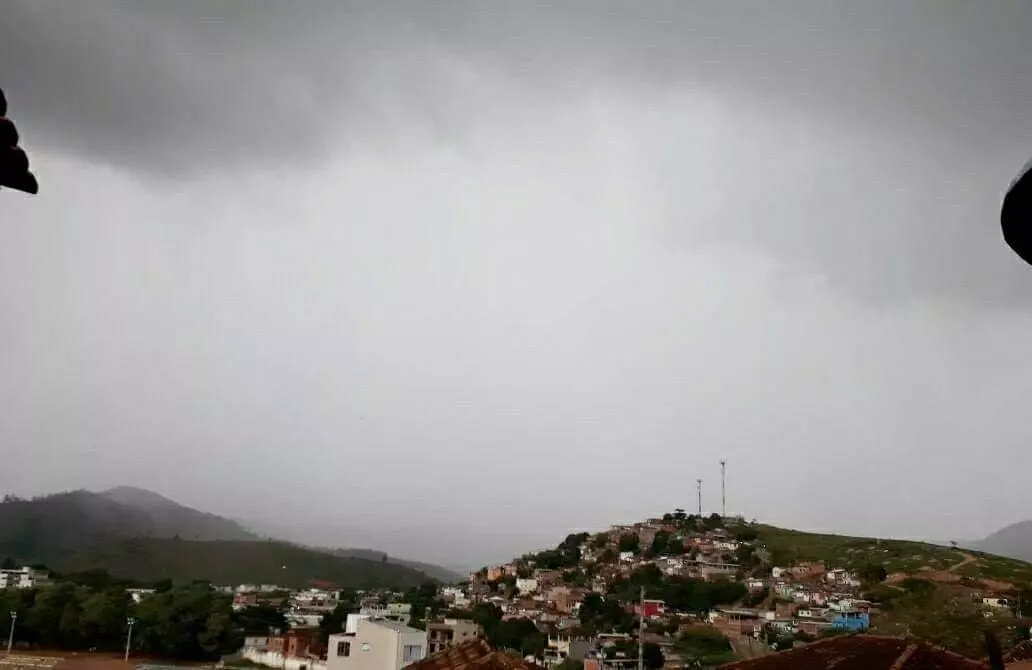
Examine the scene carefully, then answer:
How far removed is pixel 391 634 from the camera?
12.6m

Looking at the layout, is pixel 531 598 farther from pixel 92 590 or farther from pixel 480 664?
pixel 480 664

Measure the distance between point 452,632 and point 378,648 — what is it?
7.17 metres

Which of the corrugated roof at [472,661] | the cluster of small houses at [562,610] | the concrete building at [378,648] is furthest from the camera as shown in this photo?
the cluster of small houses at [562,610]

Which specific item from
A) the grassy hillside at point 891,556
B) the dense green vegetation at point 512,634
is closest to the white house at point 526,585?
the dense green vegetation at point 512,634

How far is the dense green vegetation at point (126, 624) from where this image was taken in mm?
20703

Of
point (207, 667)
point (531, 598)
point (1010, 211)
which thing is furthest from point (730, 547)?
point (1010, 211)

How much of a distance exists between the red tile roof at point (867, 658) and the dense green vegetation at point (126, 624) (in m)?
16.9

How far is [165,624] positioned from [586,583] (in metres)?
20.4

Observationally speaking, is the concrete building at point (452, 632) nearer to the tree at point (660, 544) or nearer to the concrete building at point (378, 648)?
the concrete building at point (378, 648)

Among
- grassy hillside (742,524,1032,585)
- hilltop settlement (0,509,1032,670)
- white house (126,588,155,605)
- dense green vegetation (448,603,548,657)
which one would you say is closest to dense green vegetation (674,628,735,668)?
hilltop settlement (0,509,1032,670)

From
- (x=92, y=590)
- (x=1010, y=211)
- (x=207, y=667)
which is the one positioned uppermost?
(x=1010, y=211)

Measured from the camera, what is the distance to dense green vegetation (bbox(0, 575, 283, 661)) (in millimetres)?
20703

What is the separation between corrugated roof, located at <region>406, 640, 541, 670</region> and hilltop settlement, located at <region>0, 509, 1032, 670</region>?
0.43 m

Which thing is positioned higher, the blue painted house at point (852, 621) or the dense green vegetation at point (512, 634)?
the blue painted house at point (852, 621)
